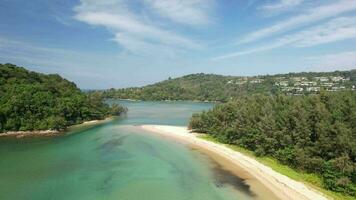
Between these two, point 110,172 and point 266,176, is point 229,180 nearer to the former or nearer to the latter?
point 266,176

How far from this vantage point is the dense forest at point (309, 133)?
30719 mm

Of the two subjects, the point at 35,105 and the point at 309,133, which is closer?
the point at 309,133

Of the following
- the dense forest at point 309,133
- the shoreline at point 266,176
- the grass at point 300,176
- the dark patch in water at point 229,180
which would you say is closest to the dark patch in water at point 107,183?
the dark patch in water at point 229,180


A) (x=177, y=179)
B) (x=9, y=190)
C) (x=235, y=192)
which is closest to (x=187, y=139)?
(x=177, y=179)

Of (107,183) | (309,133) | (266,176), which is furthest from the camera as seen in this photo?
(309,133)

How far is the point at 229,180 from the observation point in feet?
119

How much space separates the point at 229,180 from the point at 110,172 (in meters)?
14.3

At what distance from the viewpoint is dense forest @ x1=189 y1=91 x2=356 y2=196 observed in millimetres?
30719

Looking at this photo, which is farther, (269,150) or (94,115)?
(94,115)

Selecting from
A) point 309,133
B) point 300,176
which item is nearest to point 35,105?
point 309,133

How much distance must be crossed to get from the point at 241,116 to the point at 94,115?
51.4 meters

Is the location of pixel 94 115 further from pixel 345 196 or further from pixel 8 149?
pixel 345 196

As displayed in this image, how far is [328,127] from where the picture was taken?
1353 inches

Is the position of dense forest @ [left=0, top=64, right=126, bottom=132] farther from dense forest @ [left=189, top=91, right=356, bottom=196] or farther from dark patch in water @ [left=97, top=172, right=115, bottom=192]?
dense forest @ [left=189, top=91, right=356, bottom=196]
